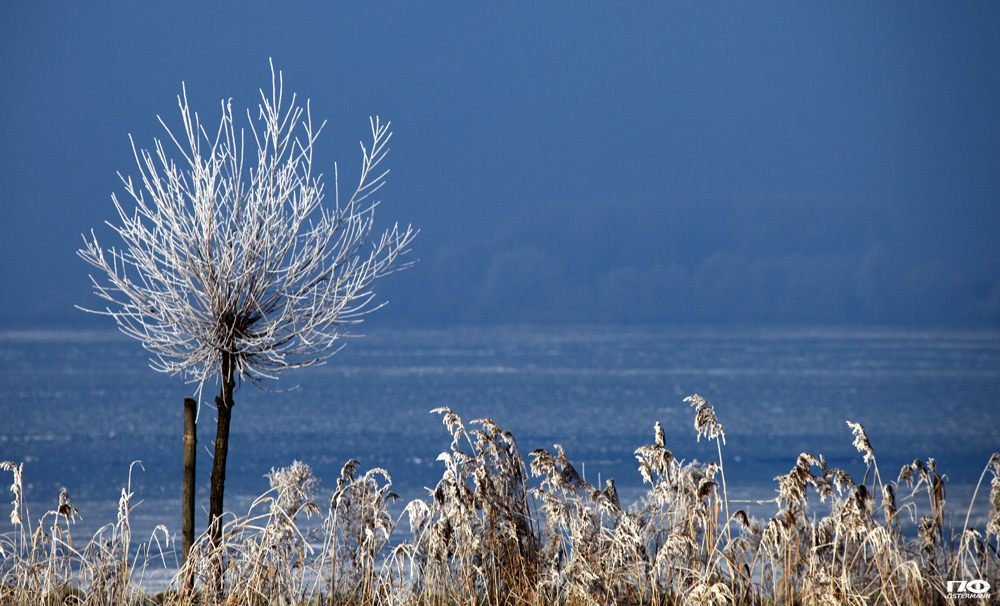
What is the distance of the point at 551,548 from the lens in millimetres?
6027

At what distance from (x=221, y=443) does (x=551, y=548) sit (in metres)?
2.11

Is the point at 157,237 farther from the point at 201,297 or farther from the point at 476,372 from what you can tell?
the point at 476,372

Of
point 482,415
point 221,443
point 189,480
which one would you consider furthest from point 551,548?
point 482,415

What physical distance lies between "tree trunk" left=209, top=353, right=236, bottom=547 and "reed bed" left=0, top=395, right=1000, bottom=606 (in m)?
0.24

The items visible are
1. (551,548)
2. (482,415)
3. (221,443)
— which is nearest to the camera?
(551,548)

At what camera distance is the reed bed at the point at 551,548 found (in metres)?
5.43

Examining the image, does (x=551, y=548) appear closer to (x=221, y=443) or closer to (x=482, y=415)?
(x=221, y=443)

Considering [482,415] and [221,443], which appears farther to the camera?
[482,415]

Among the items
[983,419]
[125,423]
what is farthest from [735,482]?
[125,423]

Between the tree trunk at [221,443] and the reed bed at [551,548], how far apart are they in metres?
0.24

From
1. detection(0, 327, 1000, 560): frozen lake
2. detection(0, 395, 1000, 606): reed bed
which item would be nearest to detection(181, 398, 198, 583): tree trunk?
detection(0, 395, 1000, 606): reed bed

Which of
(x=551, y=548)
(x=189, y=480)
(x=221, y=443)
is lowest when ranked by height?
(x=551, y=548)

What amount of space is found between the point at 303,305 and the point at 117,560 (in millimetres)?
1973

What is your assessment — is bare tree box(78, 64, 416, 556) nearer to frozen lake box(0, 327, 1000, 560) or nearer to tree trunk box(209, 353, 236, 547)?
tree trunk box(209, 353, 236, 547)
